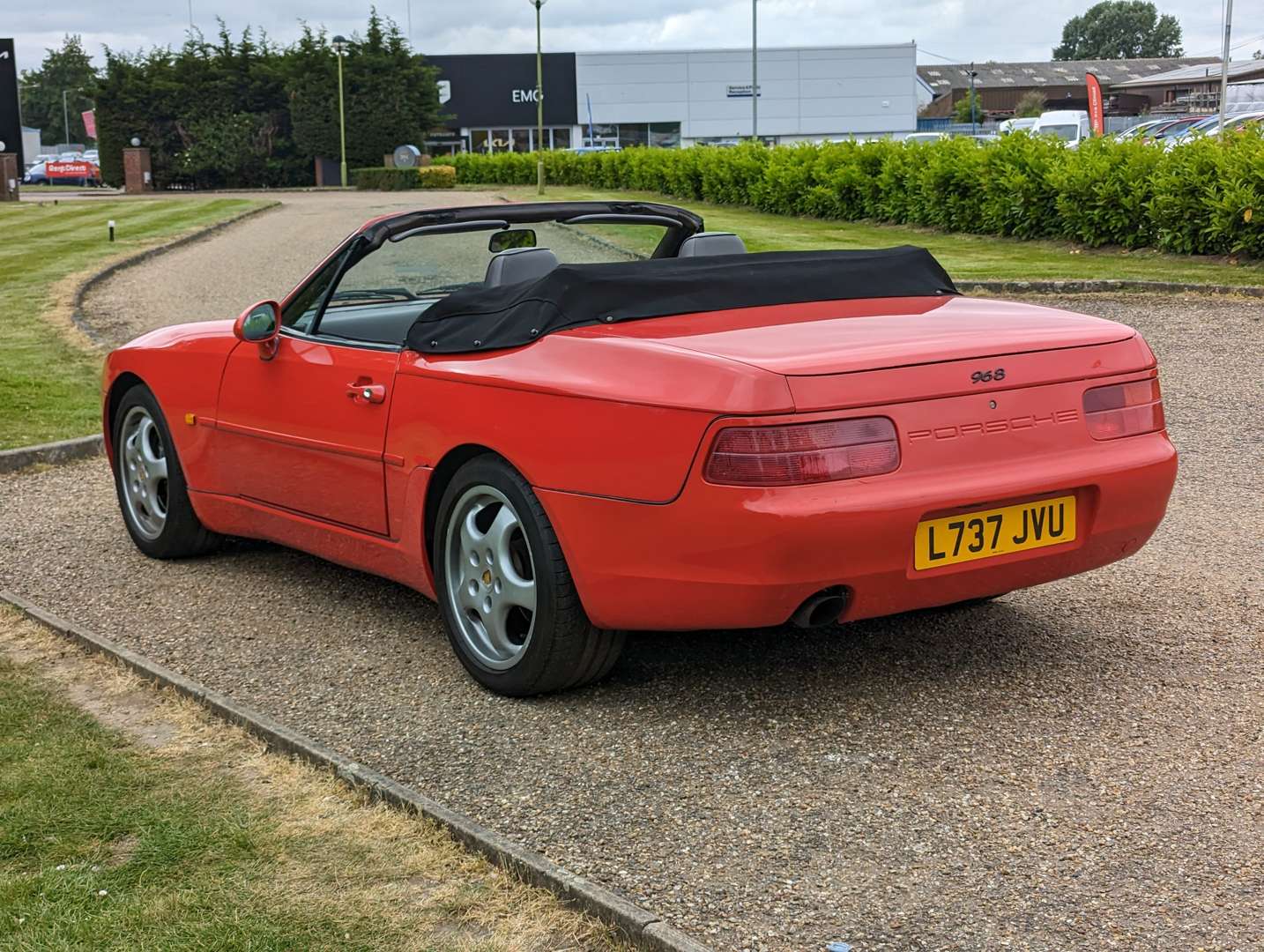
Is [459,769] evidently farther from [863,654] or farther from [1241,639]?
[1241,639]

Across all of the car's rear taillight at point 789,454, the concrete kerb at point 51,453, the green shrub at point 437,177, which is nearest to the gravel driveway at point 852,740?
the car's rear taillight at point 789,454

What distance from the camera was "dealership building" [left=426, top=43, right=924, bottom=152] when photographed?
78062 mm

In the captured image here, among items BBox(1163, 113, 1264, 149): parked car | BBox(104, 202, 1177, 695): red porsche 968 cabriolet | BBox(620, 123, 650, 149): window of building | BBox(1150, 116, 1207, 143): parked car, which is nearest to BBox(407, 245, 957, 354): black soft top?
BBox(104, 202, 1177, 695): red porsche 968 cabriolet

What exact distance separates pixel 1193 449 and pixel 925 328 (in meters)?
4.30

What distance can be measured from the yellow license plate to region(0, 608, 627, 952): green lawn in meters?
1.33

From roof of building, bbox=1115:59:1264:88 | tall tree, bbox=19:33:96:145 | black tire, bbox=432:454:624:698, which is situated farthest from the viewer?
tall tree, bbox=19:33:96:145

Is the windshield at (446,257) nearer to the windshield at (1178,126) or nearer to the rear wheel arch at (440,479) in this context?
the rear wheel arch at (440,479)

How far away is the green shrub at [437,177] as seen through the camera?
51812mm

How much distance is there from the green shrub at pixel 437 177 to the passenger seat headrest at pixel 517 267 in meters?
48.6

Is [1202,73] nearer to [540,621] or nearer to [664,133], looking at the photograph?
[664,133]

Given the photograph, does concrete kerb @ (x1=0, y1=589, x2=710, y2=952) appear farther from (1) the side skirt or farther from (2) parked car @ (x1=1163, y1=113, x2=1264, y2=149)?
(2) parked car @ (x1=1163, y1=113, x2=1264, y2=149)

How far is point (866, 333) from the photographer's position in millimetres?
3879

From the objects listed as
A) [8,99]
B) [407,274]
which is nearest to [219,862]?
[407,274]

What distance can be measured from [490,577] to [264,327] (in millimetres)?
1491
